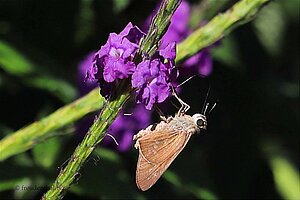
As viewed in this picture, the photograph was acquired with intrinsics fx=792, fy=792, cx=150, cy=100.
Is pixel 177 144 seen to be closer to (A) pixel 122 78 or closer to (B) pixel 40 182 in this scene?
(A) pixel 122 78

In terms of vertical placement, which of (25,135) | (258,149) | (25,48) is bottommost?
(258,149)

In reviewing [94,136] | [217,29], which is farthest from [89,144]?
[217,29]

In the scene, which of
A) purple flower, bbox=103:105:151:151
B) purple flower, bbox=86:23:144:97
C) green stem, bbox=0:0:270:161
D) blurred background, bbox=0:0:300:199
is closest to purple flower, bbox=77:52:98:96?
blurred background, bbox=0:0:300:199

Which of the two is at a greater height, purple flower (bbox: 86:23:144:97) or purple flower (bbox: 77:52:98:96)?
purple flower (bbox: 77:52:98:96)

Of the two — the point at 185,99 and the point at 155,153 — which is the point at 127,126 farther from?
the point at 155,153

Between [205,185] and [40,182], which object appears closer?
[40,182]

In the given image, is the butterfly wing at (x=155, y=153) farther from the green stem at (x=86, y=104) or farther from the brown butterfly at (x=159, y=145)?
the green stem at (x=86, y=104)

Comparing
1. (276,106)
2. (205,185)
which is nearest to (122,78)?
(205,185)

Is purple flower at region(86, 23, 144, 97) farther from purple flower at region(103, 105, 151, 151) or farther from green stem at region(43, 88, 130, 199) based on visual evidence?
purple flower at region(103, 105, 151, 151)

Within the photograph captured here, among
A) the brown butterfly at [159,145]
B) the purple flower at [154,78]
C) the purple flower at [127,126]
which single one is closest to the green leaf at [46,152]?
the purple flower at [127,126]
